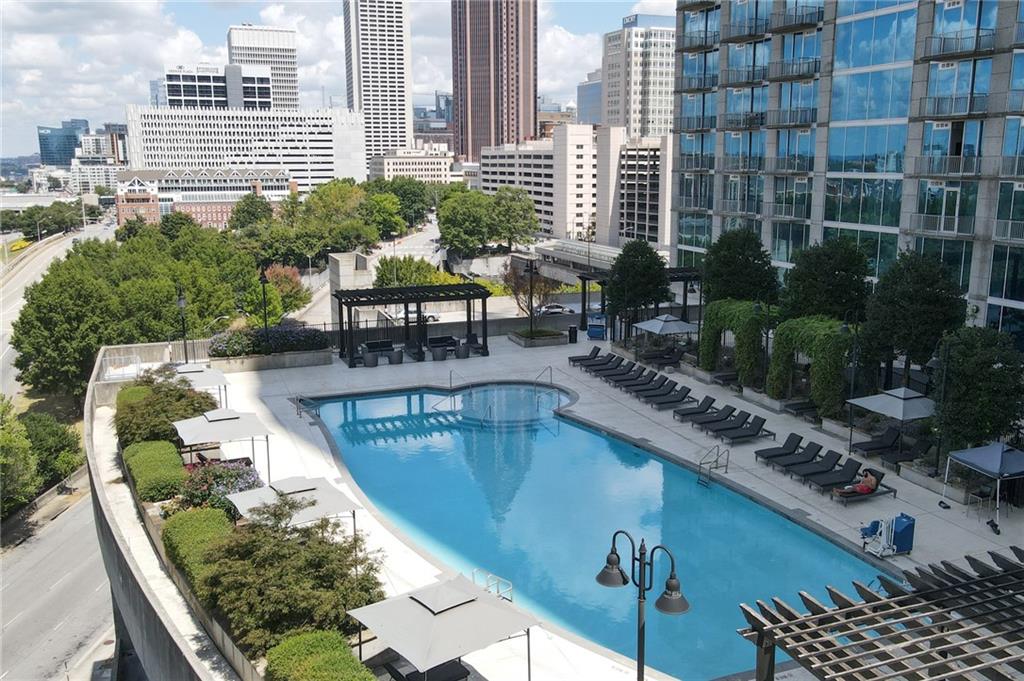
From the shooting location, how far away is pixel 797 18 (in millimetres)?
39281

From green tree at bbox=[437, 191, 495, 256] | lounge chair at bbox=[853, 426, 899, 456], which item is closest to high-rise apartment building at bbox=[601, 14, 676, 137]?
green tree at bbox=[437, 191, 495, 256]

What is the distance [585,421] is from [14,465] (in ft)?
88.7

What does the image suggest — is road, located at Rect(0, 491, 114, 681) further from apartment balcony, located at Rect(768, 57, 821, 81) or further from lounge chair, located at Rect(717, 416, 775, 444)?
apartment balcony, located at Rect(768, 57, 821, 81)

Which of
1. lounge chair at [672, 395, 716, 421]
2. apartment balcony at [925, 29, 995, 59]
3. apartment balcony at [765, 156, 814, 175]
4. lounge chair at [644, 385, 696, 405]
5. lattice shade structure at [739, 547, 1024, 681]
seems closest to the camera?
lattice shade structure at [739, 547, 1024, 681]

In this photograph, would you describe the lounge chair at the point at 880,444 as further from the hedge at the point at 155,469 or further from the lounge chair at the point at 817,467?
the hedge at the point at 155,469

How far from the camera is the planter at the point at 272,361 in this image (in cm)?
3416

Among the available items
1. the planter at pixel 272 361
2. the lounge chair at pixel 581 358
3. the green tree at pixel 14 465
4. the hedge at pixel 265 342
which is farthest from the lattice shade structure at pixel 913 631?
the green tree at pixel 14 465

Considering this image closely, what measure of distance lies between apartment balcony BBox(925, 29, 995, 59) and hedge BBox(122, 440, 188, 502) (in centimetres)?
3017

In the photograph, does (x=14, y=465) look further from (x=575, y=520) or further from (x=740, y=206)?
(x=740, y=206)

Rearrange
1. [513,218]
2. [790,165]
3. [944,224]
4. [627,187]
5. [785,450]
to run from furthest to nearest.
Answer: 1. [627,187]
2. [513,218]
3. [790,165]
4. [944,224]
5. [785,450]

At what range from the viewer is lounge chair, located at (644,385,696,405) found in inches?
1136

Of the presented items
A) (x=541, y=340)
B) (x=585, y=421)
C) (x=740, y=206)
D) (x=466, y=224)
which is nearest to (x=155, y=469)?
(x=585, y=421)

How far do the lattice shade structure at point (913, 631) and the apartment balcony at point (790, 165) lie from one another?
30.5m

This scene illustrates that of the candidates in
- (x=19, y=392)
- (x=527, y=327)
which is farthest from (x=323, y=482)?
(x=19, y=392)
